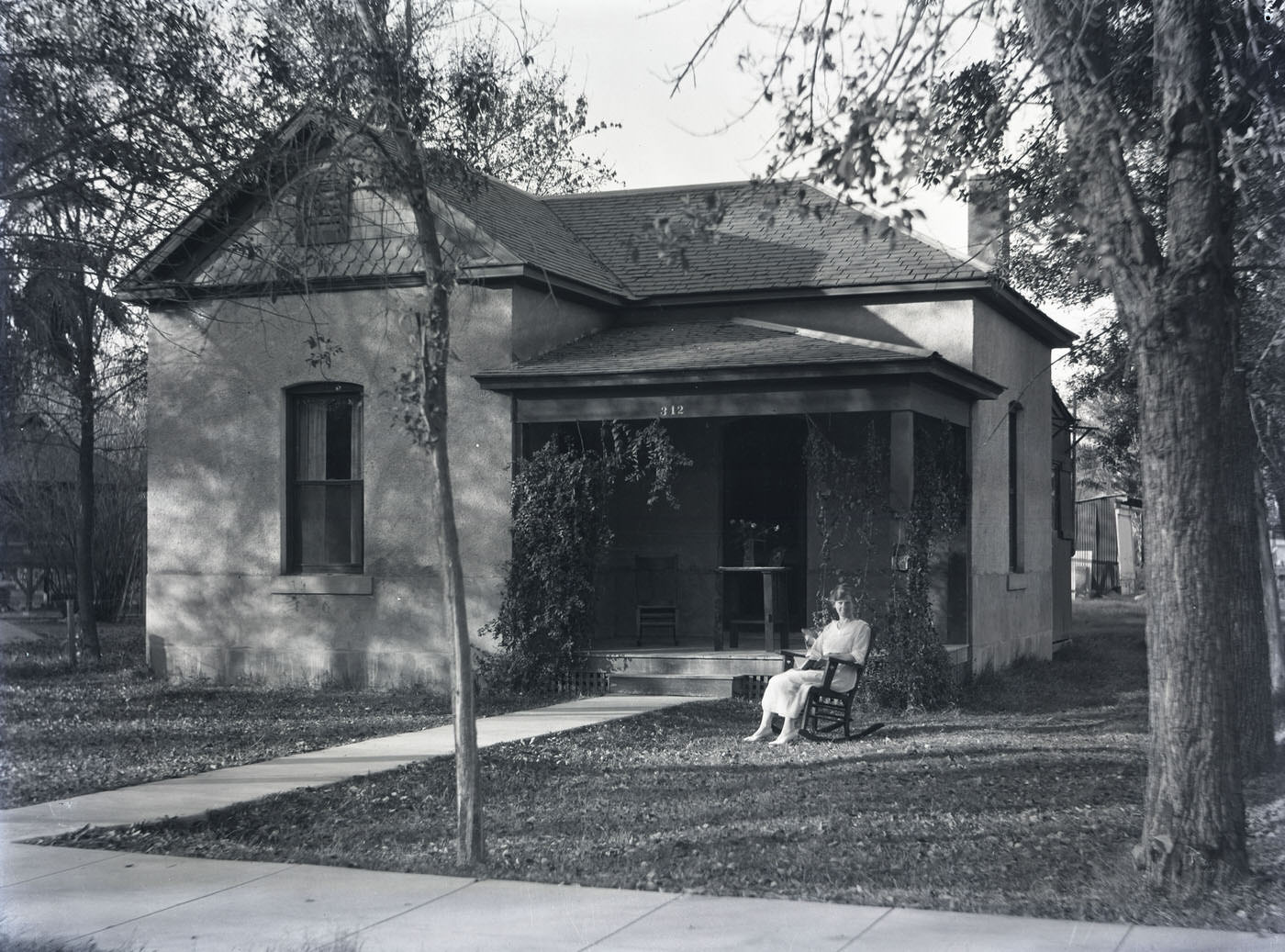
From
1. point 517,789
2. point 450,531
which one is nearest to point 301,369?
point 517,789

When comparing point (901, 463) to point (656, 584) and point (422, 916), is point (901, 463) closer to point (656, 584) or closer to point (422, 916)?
point (656, 584)

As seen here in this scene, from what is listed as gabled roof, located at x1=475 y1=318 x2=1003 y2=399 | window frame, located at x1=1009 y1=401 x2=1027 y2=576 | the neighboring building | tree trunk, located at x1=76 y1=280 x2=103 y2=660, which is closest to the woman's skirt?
gabled roof, located at x1=475 y1=318 x2=1003 y2=399

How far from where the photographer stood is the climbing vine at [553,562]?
48.9 feet

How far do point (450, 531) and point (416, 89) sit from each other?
3247mm

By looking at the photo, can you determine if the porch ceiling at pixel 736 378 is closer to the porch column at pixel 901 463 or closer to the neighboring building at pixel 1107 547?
the porch column at pixel 901 463

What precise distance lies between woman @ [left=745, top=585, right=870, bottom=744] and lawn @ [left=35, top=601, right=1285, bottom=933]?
1.15 feet

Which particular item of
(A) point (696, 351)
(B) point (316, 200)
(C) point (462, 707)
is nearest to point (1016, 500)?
(A) point (696, 351)

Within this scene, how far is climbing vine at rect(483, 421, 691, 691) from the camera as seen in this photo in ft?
48.9

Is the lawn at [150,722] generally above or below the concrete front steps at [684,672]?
below

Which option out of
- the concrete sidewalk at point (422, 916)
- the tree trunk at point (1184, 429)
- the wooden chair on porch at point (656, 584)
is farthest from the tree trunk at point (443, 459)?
the wooden chair on porch at point (656, 584)

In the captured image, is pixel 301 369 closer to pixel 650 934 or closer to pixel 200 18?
pixel 200 18

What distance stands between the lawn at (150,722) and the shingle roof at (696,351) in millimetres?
3737

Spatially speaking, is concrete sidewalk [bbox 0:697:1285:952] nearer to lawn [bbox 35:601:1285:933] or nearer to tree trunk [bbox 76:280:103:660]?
lawn [bbox 35:601:1285:933]

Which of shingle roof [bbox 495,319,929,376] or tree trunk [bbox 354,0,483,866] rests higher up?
shingle roof [bbox 495,319,929,376]
